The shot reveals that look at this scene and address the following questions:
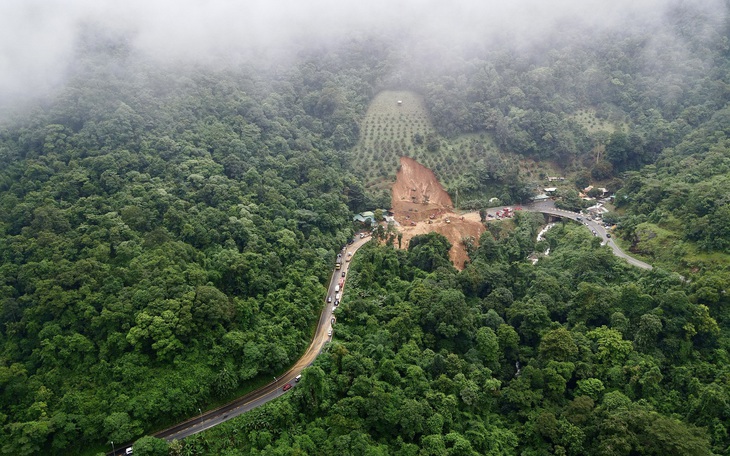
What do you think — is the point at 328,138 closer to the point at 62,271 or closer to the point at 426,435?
the point at 62,271

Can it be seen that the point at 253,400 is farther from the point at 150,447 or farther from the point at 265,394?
the point at 150,447

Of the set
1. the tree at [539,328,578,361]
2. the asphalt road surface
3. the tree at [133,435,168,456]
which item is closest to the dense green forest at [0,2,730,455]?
the tree at [539,328,578,361]

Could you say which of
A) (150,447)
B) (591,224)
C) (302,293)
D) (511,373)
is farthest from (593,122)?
(150,447)

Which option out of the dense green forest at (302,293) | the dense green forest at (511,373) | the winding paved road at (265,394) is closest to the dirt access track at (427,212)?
the dense green forest at (302,293)

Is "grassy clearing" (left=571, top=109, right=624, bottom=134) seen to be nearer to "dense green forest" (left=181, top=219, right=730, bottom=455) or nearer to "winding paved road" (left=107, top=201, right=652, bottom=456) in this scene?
"winding paved road" (left=107, top=201, right=652, bottom=456)

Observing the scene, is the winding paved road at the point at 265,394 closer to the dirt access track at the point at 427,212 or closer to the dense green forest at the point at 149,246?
the dense green forest at the point at 149,246
